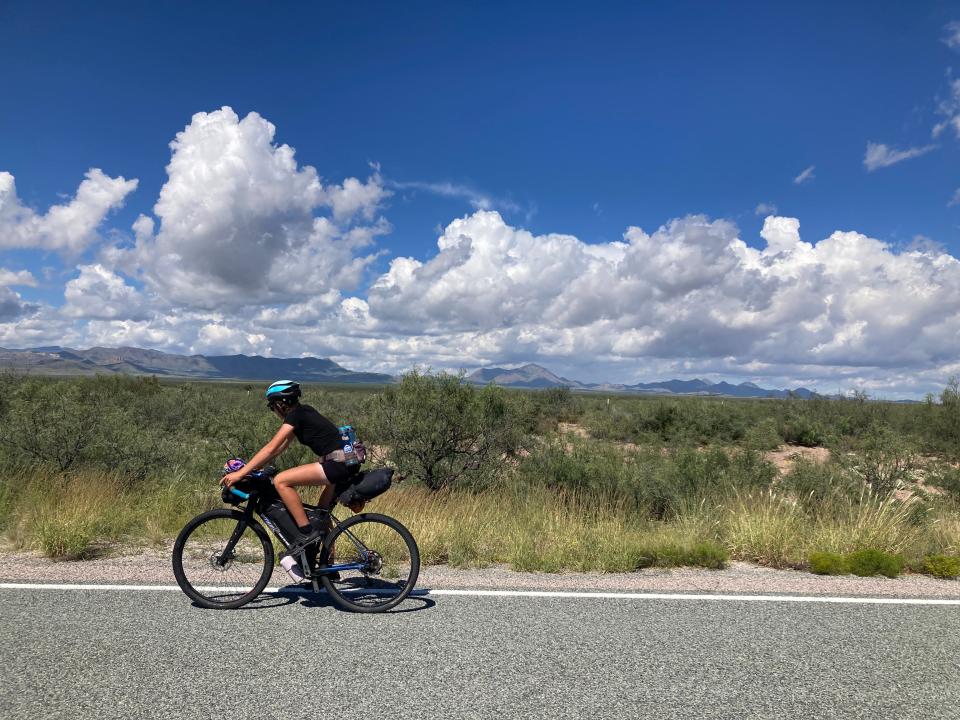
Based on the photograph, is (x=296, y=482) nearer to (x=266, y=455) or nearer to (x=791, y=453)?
(x=266, y=455)

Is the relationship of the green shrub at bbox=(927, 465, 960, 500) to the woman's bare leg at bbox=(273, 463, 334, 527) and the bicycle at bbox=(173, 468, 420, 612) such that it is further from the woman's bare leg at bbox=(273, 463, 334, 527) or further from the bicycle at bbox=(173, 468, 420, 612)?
the woman's bare leg at bbox=(273, 463, 334, 527)

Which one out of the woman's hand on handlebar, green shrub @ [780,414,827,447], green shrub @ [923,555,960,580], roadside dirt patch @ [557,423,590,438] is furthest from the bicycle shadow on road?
green shrub @ [780,414,827,447]

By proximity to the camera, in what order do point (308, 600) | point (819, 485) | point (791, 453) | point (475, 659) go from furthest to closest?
point (791, 453), point (819, 485), point (308, 600), point (475, 659)

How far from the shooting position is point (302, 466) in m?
5.48

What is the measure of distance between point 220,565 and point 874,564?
670cm

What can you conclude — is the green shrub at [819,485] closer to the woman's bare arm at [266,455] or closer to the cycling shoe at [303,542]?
the cycling shoe at [303,542]

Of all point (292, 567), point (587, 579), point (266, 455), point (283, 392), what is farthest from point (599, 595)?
point (283, 392)

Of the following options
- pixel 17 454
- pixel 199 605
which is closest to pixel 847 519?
pixel 199 605

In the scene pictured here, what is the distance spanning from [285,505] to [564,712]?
10.1 feet

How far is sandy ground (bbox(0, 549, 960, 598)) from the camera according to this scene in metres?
6.12

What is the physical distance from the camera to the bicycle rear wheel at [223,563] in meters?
5.58

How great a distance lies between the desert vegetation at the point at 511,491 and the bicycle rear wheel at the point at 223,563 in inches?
63.8

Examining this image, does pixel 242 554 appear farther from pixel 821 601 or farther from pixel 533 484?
pixel 533 484

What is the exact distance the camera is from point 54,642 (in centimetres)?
455
